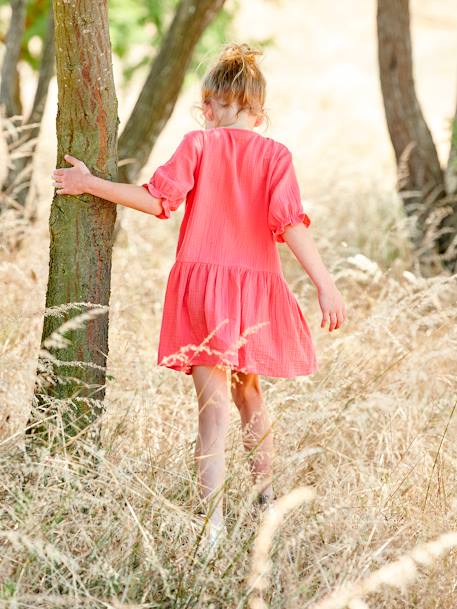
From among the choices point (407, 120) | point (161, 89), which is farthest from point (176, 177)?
point (407, 120)

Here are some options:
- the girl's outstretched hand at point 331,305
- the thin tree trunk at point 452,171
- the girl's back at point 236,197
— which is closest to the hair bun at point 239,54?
the girl's back at point 236,197

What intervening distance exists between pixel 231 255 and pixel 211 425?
529 mm

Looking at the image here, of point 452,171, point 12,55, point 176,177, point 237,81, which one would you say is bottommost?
point 176,177

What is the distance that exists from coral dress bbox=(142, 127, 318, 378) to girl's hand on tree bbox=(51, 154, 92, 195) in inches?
9.3

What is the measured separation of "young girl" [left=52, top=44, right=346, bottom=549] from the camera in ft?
9.95

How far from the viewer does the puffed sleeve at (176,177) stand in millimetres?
2992

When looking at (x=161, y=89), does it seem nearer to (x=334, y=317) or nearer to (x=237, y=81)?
(x=237, y=81)

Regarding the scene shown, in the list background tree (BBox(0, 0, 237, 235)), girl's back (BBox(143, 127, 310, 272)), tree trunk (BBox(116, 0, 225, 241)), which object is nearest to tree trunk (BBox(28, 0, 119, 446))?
girl's back (BBox(143, 127, 310, 272))

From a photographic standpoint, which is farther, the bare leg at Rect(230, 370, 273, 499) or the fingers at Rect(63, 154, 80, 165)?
the bare leg at Rect(230, 370, 273, 499)

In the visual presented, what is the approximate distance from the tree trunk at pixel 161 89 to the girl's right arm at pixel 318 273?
7.66 feet

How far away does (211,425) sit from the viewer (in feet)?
10.2

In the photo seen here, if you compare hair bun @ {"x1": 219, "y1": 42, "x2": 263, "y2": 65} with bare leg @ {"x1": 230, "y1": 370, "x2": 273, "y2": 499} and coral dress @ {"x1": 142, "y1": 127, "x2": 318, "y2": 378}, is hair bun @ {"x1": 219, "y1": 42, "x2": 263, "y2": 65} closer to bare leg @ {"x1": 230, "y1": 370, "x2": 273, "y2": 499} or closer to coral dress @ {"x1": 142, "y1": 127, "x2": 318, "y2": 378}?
coral dress @ {"x1": 142, "y1": 127, "x2": 318, "y2": 378}

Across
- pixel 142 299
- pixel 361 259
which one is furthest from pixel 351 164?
pixel 361 259

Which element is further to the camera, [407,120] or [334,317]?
[407,120]
